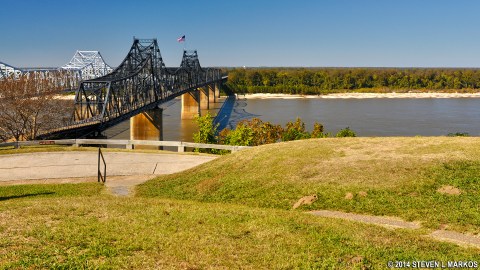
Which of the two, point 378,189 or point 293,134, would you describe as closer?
point 378,189

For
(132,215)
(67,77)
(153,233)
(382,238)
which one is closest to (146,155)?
(132,215)

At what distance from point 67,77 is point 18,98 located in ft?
239

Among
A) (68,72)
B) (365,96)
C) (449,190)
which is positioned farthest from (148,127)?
(365,96)

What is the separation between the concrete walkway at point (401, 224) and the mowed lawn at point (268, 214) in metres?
0.38

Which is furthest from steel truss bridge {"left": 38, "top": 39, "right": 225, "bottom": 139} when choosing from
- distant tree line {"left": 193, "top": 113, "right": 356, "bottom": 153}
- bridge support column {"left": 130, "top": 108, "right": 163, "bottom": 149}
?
Answer: distant tree line {"left": 193, "top": 113, "right": 356, "bottom": 153}

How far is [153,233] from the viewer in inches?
417

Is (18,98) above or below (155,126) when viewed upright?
above

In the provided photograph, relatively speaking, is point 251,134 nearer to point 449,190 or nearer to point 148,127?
point 148,127

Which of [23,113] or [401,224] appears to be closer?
[401,224]

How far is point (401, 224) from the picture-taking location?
39.6 feet

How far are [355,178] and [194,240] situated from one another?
7813 millimetres

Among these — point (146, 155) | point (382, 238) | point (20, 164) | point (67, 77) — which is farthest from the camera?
point (67, 77)

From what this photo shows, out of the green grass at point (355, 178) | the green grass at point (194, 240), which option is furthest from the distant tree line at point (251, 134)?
the green grass at point (194, 240)

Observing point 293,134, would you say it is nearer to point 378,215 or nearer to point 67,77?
point 378,215
